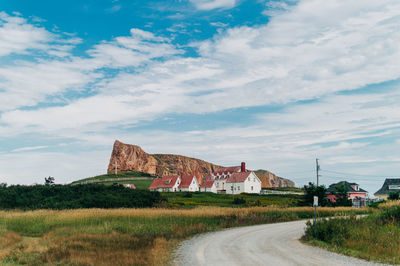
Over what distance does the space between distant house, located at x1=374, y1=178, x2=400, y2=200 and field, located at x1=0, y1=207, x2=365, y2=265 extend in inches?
2326

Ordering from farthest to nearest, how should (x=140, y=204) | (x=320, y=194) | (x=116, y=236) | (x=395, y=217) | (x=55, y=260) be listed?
(x=320, y=194)
(x=140, y=204)
(x=395, y=217)
(x=116, y=236)
(x=55, y=260)

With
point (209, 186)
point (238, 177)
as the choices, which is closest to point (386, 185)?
point (238, 177)

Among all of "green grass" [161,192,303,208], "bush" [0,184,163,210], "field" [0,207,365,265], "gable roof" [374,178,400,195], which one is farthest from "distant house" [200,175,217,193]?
"field" [0,207,365,265]

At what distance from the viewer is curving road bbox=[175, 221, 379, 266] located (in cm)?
1555

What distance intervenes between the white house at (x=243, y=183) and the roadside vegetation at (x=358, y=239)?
3038 inches

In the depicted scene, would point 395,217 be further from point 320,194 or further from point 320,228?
point 320,194

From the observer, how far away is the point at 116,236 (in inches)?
911

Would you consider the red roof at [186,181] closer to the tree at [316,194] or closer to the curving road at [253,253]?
the tree at [316,194]

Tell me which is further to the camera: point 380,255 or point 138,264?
point 380,255

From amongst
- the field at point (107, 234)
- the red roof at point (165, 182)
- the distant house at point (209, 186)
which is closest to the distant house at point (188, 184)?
the distant house at point (209, 186)

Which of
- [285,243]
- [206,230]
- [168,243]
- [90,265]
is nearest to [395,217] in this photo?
[285,243]

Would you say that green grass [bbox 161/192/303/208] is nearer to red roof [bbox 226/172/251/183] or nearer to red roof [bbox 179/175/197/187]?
red roof [bbox 226/172/251/183]

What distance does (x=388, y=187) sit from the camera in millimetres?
94625

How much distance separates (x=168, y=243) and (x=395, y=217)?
17036mm
